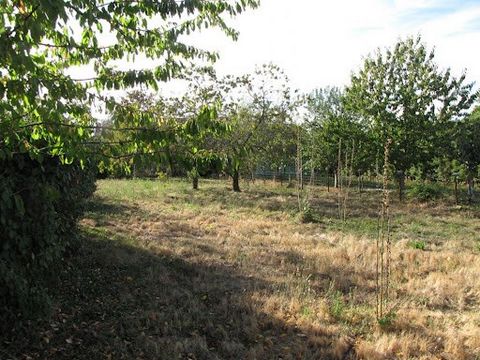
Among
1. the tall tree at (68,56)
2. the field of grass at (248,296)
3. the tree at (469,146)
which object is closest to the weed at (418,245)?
the field of grass at (248,296)

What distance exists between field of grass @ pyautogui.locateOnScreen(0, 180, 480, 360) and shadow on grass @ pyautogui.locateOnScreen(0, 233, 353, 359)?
0.02m

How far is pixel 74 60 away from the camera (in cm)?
311

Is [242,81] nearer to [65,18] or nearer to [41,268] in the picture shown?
[41,268]

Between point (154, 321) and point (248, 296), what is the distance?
4.75 feet

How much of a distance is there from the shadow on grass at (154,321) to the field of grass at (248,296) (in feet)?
0.05

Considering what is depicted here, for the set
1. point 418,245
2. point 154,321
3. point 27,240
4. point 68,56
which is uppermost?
point 68,56

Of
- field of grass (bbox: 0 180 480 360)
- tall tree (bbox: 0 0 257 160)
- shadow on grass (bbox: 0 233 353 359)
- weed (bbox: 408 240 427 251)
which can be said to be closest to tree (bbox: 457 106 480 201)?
field of grass (bbox: 0 180 480 360)

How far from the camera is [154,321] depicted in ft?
16.6

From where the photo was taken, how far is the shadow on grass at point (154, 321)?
431 cm

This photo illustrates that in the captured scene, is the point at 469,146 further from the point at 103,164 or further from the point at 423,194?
the point at 103,164

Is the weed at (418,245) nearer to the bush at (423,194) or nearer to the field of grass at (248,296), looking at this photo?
the field of grass at (248,296)

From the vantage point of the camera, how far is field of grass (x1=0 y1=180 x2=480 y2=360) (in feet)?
14.9

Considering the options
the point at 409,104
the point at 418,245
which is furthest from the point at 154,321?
the point at 409,104

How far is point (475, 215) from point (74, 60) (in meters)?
16.4
